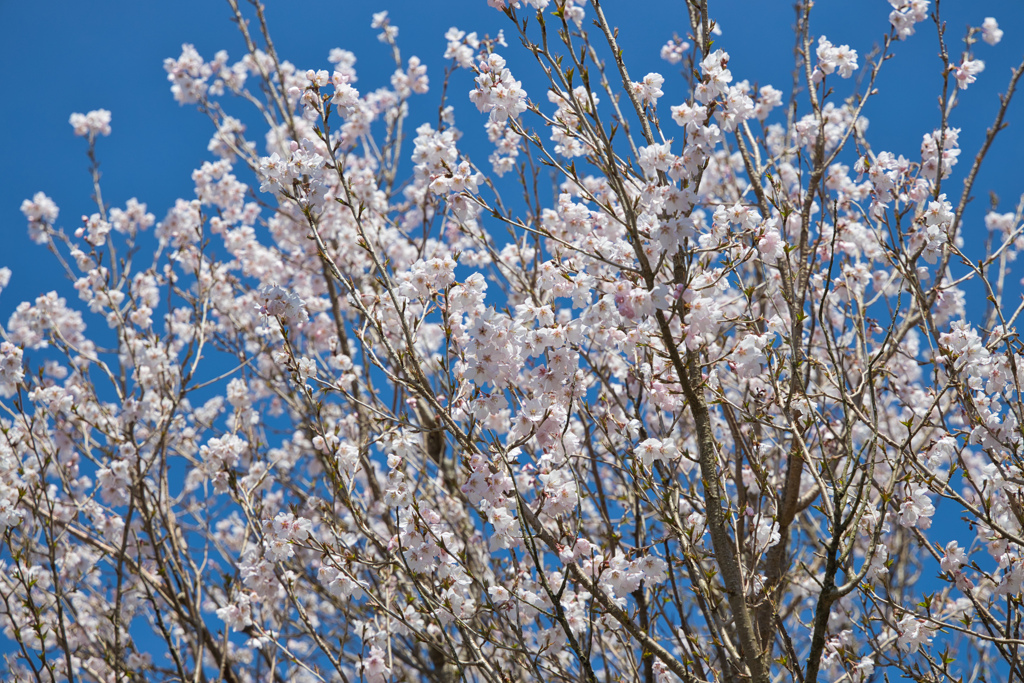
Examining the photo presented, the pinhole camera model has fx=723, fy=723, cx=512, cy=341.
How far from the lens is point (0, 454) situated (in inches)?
174

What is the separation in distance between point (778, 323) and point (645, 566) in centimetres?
181

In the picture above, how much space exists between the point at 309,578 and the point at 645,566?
2.75m

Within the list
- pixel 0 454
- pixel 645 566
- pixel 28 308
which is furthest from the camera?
pixel 28 308

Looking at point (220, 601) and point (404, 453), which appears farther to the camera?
point (220, 601)

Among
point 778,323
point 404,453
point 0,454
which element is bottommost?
point 404,453

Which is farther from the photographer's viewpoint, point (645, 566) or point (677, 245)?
point (645, 566)

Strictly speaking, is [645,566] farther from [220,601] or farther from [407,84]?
[407,84]

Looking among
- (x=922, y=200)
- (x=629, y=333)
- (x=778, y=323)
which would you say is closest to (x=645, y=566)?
(x=629, y=333)

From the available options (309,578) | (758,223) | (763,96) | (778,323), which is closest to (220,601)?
(309,578)

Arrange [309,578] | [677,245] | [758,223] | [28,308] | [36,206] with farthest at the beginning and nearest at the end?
[36,206] < [28,308] < [309,578] < [758,223] < [677,245]

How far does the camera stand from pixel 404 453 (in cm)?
344

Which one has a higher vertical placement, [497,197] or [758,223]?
[497,197]

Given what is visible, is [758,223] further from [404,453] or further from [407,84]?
[407,84]

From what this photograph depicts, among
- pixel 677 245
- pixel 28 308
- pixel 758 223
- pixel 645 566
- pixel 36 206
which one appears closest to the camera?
pixel 677 245
